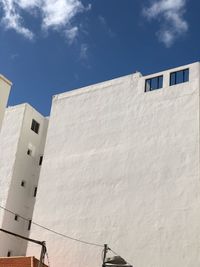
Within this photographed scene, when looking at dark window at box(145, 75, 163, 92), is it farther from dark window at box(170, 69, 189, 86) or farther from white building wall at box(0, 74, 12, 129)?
white building wall at box(0, 74, 12, 129)

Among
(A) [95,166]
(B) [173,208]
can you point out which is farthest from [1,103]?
(B) [173,208]

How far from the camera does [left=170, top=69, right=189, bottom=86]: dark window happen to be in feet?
98.1

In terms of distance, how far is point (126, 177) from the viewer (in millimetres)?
28953

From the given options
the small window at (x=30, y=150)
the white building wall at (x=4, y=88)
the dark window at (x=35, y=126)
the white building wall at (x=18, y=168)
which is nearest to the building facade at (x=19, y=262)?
the white building wall at (x=18, y=168)

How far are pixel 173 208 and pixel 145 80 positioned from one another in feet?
30.8

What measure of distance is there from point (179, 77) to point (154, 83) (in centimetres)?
180

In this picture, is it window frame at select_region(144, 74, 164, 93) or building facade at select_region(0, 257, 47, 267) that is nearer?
building facade at select_region(0, 257, 47, 267)

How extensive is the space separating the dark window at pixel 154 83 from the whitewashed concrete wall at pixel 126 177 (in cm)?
37

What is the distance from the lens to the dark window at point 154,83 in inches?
1214

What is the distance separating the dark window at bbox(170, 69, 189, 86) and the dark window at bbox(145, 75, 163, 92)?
790 millimetres

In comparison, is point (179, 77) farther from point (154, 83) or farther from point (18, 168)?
point (18, 168)

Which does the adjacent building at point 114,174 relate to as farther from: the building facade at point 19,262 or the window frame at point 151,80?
the building facade at point 19,262

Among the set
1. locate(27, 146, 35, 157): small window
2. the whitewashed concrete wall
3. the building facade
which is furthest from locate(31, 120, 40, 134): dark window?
the building facade

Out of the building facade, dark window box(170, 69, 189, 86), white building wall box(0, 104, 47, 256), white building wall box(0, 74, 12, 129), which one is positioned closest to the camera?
white building wall box(0, 74, 12, 129)
